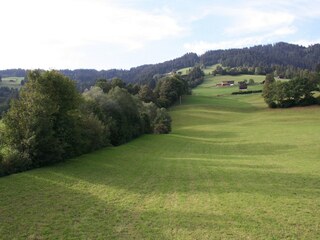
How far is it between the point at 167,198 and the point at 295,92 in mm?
98186

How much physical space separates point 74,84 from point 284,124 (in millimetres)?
61015

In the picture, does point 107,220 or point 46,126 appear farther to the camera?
point 46,126

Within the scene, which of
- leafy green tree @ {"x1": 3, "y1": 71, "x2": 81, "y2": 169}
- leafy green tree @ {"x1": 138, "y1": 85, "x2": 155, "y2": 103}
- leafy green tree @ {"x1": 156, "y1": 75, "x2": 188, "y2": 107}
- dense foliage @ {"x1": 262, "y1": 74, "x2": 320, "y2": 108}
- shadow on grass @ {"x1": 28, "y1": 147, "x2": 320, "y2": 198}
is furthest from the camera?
leafy green tree @ {"x1": 156, "y1": 75, "x2": 188, "y2": 107}

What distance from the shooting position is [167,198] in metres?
24.0

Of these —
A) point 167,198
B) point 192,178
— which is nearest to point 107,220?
point 167,198

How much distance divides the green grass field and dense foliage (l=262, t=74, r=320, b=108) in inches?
2757

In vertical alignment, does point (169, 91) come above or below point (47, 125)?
below

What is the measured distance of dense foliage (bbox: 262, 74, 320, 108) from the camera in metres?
111

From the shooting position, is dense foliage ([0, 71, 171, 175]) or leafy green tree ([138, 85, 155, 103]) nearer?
dense foliage ([0, 71, 171, 175])

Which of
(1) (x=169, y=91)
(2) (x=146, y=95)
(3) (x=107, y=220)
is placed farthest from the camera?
(1) (x=169, y=91)

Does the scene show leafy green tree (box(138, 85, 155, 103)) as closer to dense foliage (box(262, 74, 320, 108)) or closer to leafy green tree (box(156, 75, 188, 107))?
leafy green tree (box(156, 75, 188, 107))

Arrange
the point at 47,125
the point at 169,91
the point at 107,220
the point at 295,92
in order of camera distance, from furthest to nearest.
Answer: the point at 169,91 < the point at 295,92 < the point at 47,125 < the point at 107,220

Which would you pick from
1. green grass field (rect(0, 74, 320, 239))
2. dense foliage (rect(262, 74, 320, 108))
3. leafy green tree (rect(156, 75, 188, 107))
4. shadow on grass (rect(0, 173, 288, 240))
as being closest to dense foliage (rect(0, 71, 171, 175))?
green grass field (rect(0, 74, 320, 239))

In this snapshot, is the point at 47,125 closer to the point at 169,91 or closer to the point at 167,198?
the point at 167,198
